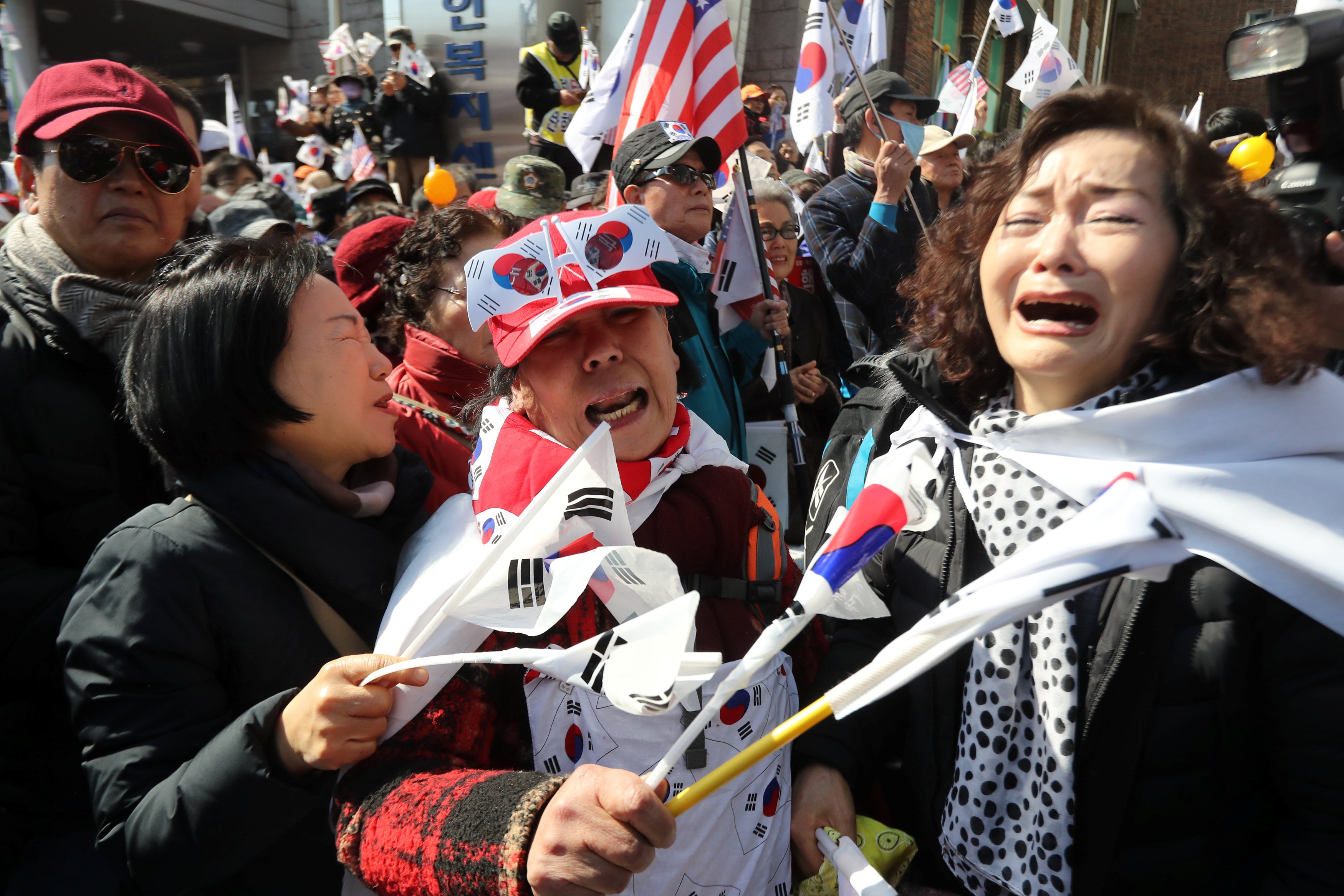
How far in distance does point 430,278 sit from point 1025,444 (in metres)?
2.00

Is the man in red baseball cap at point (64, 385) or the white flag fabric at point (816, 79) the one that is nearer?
the man in red baseball cap at point (64, 385)

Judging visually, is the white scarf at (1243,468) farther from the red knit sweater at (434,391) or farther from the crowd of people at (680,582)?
the red knit sweater at (434,391)

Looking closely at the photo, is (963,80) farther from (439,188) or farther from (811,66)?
(439,188)

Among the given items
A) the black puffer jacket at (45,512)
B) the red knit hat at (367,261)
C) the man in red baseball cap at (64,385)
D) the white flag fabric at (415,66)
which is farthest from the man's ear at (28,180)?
the white flag fabric at (415,66)

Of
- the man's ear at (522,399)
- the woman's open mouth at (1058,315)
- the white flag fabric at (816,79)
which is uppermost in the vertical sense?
the white flag fabric at (816,79)

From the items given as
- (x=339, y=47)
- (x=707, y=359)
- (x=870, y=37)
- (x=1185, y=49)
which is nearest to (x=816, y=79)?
(x=870, y=37)

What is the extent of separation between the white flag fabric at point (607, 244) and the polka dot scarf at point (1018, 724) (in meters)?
0.78

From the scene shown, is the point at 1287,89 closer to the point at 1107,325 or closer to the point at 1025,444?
the point at 1107,325

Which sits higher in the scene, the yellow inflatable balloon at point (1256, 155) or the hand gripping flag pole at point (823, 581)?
the yellow inflatable balloon at point (1256, 155)

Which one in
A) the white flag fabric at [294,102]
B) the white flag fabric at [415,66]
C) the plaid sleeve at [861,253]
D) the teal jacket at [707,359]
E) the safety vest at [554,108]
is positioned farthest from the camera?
the white flag fabric at [294,102]

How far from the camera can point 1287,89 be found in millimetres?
2107

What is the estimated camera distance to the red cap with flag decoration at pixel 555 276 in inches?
68.7

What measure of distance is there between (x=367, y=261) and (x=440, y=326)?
2.02ft

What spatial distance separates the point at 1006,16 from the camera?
29.4ft
